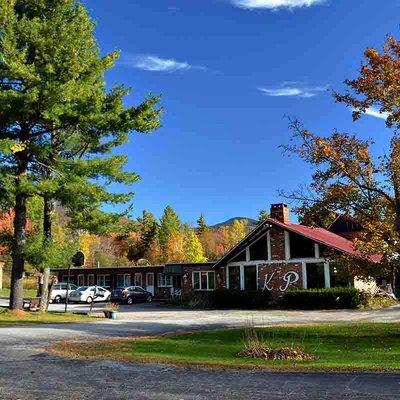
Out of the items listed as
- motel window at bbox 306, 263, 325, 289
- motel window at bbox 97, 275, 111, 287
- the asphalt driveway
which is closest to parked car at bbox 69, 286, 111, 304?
motel window at bbox 97, 275, 111, 287

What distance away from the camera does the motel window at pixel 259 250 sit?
39.2 m

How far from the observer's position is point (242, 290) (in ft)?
124

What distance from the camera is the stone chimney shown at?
40719mm

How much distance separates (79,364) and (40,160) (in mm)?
17691

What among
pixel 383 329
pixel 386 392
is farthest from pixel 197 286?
pixel 386 392

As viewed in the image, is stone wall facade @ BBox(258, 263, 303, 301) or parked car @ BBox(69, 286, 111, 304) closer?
stone wall facade @ BBox(258, 263, 303, 301)

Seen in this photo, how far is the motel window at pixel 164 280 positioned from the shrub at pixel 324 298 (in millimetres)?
19125

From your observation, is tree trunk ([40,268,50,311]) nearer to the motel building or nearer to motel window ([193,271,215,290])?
the motel building

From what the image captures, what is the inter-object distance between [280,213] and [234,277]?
18.8 ft

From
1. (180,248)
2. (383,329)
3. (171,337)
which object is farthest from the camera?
(180,248)

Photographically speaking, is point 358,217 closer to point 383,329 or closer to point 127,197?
point 383,329

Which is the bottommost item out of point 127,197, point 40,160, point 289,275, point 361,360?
point 361,360

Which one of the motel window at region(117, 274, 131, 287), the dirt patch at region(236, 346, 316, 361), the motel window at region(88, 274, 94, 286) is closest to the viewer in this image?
the dirt patch at region(236, 346, 316, 361)

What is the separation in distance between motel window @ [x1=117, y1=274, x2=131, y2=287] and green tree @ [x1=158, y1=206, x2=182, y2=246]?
25.4m
